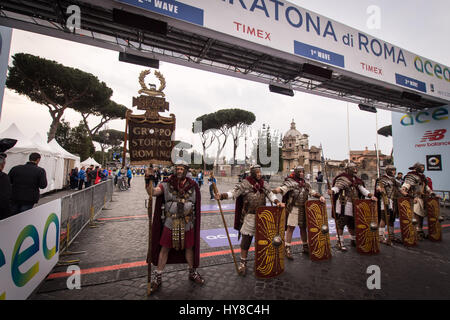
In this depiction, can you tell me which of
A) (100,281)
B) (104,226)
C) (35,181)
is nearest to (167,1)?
(35,181)

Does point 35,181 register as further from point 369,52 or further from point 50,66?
point 50,66

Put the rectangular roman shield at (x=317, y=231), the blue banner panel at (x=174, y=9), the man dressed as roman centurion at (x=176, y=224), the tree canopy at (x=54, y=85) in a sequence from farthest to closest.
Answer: the tree canopy at (x=54, y=85) → the blue banner panel at (x=174, y=9) → the rectangular roman shield at (x=317, y=231) → the man dressed as roman centurion at (x=176, y=224)

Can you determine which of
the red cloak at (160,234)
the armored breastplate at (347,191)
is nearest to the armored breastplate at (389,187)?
the armored breastplate at (347,191)

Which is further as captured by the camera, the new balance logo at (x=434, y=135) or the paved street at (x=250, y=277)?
the new balance logo at (x=434, y=135)

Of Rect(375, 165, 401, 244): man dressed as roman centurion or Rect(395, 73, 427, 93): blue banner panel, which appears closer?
Rect(375, 165, 401, 244): man dressed as roman centurion

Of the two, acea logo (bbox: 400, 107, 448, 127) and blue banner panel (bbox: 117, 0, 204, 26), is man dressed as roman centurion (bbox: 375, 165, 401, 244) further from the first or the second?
acea logo (bbox: 400, 107, 448, 127)

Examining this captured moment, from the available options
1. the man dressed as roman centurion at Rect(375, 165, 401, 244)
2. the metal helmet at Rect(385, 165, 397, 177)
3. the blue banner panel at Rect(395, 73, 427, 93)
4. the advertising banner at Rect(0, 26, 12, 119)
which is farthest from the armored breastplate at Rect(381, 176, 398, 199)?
the advertising banner at Rect(0, 26, 12, 119)

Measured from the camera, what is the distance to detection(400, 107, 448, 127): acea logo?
10.7m

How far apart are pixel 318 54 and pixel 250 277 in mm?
6764

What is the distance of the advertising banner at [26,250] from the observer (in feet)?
6.91

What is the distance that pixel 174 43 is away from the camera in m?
5.93

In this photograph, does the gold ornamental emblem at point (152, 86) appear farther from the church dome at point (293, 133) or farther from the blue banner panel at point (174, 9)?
the church dome at point (293, 133)

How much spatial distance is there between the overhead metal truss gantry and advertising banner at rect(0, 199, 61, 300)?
161 inches

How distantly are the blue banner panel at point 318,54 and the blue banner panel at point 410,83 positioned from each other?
327cm
